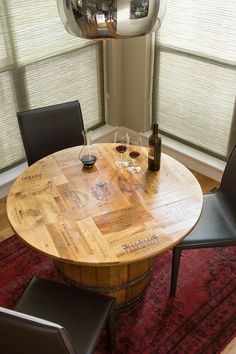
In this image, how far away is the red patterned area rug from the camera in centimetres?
231

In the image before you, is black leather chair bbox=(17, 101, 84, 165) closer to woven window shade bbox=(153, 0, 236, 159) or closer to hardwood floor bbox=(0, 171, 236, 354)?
hardwood floor bbox=(0, 171, 236, 354)

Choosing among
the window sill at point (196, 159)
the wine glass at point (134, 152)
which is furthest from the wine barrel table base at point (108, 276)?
the window sill at point (196, 159)

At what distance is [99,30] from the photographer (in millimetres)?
1225

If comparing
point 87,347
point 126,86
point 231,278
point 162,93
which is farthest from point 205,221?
point 126,86

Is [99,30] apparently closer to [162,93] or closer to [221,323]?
[221,323]

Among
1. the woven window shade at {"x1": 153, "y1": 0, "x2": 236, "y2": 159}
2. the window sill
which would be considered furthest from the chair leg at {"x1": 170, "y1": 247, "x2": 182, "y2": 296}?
the woven window shade at {"x1": 153, "y1": 0, "x2": 236, "y2": 159}

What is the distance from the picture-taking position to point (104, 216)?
2.10 m

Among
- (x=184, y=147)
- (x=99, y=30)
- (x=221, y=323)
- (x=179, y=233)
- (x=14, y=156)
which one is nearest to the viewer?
(x=99, y=30)

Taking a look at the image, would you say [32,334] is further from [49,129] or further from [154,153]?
[49,129]

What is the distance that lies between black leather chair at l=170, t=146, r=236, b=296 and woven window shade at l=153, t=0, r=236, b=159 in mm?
983

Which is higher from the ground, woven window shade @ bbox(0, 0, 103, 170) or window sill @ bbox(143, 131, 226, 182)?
woven window shade @ bbox(0, 0, 103, 170)

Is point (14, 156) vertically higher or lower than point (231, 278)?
higher

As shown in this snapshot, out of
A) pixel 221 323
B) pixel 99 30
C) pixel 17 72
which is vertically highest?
pixel 99 30

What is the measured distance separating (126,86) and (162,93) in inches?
16.6
